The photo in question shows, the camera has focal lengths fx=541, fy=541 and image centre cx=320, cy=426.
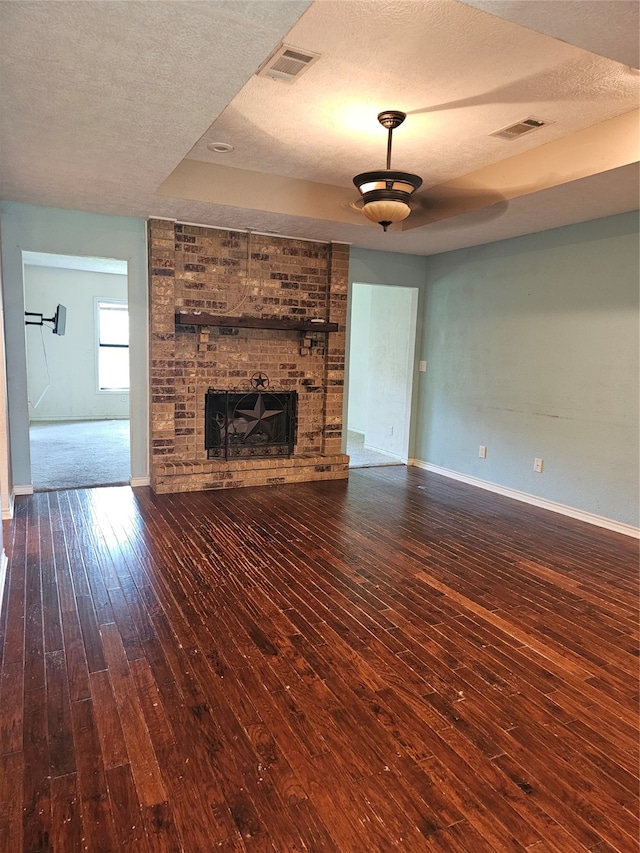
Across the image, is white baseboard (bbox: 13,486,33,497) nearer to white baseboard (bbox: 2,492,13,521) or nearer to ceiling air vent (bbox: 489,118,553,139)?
white baseboard (bbox: 2,492,13,521)

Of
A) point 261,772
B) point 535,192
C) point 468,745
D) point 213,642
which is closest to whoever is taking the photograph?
point 261,772

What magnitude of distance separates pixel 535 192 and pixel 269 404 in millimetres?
3065

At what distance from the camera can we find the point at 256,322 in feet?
17.0

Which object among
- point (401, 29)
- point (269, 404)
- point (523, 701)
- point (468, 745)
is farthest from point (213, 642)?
point (269, 404)

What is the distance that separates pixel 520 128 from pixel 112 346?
7.78 meters

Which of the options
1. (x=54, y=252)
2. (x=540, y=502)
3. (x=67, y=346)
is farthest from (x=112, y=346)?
(x=540, y=502)

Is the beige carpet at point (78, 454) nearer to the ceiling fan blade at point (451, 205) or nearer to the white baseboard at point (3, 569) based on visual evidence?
the white baseboard at point (3, 569)

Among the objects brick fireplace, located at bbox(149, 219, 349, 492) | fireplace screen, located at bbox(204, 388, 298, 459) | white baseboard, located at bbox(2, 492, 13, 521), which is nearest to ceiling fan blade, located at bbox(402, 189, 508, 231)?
brick fireplace, located at bbox(149, 219, 349, 492)

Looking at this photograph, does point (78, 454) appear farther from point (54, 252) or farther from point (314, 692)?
point (314, 692)

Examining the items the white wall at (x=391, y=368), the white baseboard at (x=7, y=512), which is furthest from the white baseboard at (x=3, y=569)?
the white wall at (x=391, y=368)

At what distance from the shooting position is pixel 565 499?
4668 millimetres

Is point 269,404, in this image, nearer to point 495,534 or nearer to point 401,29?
point 495,534

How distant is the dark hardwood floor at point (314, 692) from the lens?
1.56 meters

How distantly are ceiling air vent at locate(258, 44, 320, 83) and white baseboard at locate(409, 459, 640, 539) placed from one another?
3.83 m
